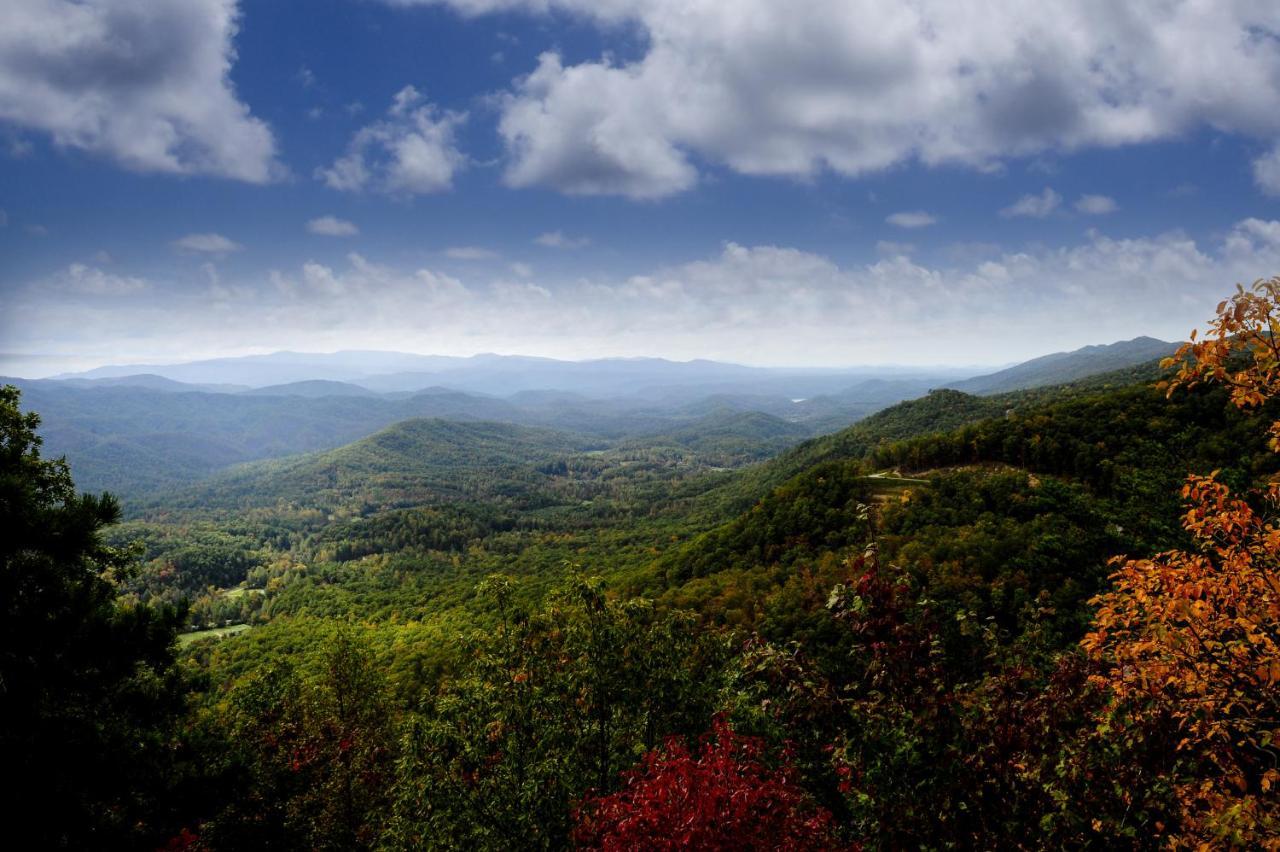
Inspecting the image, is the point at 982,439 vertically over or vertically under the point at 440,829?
over

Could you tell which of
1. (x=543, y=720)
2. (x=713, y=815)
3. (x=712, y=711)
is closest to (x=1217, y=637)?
(x=713, y=815)

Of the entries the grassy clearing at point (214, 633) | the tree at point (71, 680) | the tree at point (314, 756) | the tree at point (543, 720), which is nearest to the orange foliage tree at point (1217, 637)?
the tree at point (543, 720)

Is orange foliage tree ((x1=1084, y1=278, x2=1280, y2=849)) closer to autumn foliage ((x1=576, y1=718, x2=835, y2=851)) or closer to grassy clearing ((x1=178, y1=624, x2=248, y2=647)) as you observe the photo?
autumn foliage ((x1=576, y1=718, x2=835, y2=851))

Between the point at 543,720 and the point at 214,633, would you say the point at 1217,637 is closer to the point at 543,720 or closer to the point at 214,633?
the point at 543,720

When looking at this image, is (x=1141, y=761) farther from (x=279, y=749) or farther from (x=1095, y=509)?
(x=1095, y=509)

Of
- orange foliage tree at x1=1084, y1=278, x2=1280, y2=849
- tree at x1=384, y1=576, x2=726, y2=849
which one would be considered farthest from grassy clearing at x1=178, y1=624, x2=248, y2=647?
orange foliage tree at x1=1084, y1=278, x2=1280, y2=849

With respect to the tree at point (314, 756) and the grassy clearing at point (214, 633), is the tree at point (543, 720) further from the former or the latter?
the grassy clearing at point (214, 633)

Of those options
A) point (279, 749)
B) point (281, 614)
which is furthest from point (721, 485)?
point (279, 749)
